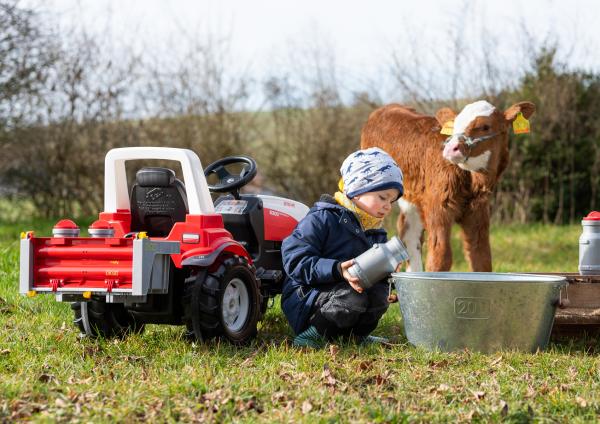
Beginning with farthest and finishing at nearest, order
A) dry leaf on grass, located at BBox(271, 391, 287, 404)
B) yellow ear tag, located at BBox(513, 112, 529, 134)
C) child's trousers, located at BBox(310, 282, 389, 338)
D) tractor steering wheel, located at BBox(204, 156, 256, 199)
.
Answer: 1. yellow ear tag, located at BBox(513, 112, 529, 134)
2. tractor steering wheel, located at BBox(204, 156, 256, 199)
3. child's trousers, located at BBox(310, 282, 389, 338)
4. dry leaf on grass, located at BBox(271, 391, 287, 404)

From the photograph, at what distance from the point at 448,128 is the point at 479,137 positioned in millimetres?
333

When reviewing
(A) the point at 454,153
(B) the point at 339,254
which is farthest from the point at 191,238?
(A) the point at 454,153

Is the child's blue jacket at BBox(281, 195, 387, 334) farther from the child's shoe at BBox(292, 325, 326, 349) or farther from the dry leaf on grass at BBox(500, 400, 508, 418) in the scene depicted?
the dry leaf on grass at BBox(500, 400, 508, 418)

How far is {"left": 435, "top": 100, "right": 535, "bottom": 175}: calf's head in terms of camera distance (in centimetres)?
677

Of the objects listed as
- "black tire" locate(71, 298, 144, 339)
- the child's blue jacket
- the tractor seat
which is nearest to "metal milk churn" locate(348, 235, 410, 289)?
the child's blue jacket

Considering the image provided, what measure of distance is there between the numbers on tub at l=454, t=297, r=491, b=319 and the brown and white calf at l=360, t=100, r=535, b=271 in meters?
2.57

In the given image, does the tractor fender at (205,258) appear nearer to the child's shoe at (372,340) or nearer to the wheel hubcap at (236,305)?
the wheel hubcap at (236,305)

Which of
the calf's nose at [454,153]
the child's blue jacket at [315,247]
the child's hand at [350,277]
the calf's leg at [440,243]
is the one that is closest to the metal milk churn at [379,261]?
the child's hand at [350,277]

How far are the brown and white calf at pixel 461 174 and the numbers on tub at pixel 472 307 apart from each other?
2573 millimetres

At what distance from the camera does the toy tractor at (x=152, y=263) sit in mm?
4270

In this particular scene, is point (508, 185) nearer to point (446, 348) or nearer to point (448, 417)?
point (446, 348)

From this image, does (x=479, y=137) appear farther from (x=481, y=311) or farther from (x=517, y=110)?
(x=481, y=311)

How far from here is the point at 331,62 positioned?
49.7 feet

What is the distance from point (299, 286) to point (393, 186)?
0.80 meters
